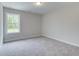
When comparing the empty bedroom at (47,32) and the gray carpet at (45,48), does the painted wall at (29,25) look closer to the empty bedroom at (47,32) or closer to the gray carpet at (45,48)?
the empty bedroom at (47,32)

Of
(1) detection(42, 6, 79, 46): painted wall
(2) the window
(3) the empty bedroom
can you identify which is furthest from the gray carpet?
(2) the window

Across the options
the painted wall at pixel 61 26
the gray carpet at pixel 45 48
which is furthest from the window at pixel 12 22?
the painted wall at pixel 61 26

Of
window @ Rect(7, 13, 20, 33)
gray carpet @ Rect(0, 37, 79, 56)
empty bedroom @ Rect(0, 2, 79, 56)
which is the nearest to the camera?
window @ Rect(7, 13, 20, 33)

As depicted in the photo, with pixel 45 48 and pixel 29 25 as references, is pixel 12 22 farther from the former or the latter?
pixel 45 48

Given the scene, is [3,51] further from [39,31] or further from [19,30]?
[39,31]

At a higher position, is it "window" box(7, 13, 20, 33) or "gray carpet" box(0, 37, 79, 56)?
"window" box(7, 13, 20, 33)

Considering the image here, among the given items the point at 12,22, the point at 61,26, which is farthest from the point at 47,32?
the point at 12,22

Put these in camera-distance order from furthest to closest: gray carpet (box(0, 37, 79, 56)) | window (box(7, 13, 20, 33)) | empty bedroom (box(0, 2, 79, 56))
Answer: gray carpet (box(0, 37, 79, 56)), empty bedroom (box(0, 2, 79, 56)), window (box(7, 13, 20, 33))

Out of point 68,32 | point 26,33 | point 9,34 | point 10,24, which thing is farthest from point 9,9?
point 68,32

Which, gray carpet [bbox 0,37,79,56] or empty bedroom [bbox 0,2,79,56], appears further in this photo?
gray carpet [bbox 0,37,79,56]

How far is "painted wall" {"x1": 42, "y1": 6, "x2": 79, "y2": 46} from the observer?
5.99 feet

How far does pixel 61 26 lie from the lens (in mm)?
1935

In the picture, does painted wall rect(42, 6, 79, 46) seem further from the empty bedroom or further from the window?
the window

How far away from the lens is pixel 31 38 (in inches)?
70.7
